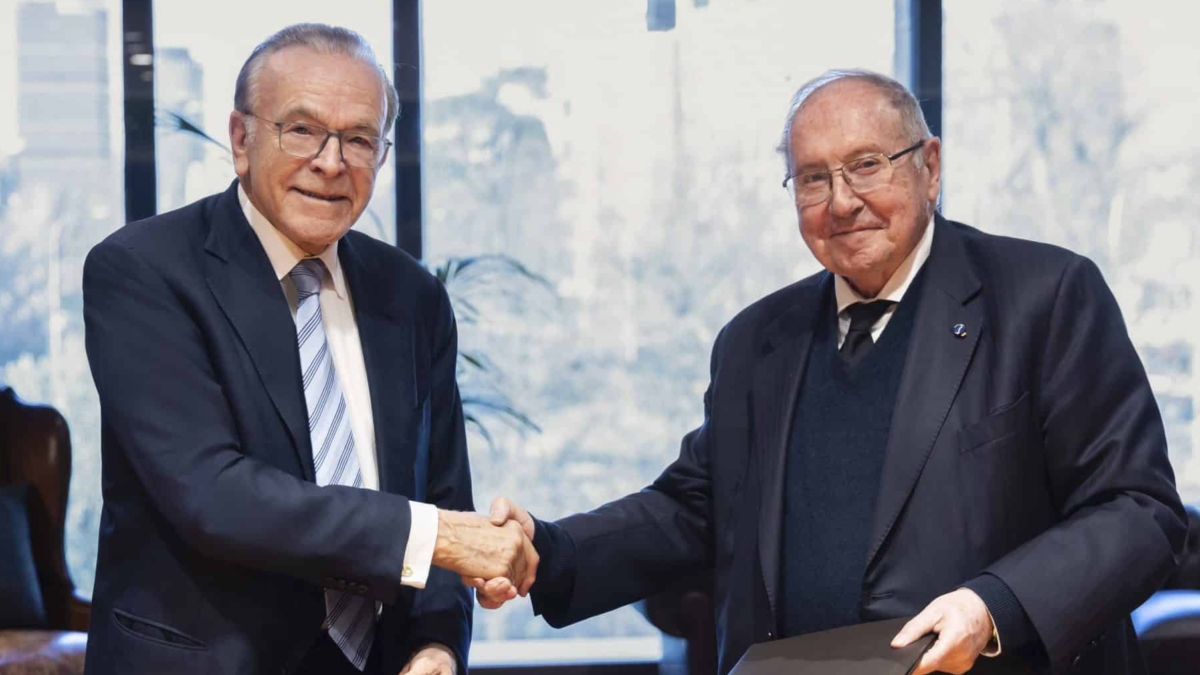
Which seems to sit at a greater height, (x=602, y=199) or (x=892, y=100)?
(x=892, y=100)

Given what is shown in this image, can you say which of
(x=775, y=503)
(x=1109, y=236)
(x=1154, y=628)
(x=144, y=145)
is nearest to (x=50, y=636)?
(x=144, y=145)

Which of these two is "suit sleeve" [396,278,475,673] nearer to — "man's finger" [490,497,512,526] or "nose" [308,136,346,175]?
"man's finger" [490,497,512,526]

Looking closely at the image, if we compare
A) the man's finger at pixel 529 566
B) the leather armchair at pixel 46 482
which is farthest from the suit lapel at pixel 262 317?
the leather armchair at pixel 46 482

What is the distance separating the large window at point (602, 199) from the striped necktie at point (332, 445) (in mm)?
3001

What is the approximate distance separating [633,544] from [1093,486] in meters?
0.85

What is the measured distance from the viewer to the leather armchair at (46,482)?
395 centimetres

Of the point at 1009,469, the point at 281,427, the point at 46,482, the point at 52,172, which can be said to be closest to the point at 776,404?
the point at 1009,469

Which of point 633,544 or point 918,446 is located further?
point 633,544

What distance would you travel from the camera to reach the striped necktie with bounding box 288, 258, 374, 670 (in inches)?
74.5

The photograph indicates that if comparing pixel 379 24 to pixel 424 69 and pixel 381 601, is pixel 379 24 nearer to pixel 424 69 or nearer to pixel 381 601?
pixel 424 69

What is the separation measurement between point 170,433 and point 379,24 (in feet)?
11.3

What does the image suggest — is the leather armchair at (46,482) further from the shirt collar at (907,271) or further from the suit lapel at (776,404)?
the shirt collar at (907,271)

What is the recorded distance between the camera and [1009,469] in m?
1.93

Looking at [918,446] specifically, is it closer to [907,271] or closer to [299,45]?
[907,271]
